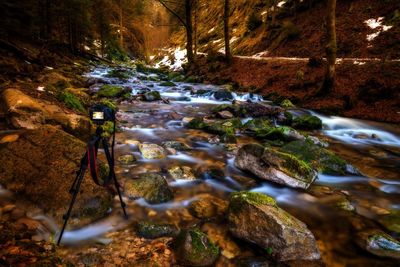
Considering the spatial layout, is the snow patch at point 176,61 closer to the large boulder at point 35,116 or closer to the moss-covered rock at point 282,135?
the moss-covered rock at point 282,135

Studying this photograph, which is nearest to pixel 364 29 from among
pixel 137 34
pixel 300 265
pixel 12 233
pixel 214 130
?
pixel 214 130

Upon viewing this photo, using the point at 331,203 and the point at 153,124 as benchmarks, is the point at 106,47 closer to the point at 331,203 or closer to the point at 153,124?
the point at 153,124

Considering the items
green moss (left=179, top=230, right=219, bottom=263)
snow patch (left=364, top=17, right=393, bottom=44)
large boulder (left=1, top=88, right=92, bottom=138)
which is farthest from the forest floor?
green moss (left=179, top=230, right=219, bottom=263)

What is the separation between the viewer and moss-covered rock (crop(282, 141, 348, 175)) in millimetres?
6382

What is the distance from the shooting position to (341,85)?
1271 centimetres

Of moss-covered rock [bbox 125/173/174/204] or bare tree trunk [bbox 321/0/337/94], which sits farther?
bare tree trunk [bbox 321/0/337/94]

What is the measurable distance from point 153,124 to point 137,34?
6082 cm

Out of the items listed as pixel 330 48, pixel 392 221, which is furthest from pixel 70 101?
pixel 330 48

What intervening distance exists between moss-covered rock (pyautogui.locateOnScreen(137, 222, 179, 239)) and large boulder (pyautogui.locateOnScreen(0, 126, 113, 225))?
680 millimetres

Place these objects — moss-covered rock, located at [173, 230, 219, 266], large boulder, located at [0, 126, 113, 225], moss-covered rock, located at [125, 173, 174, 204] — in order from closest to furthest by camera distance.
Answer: moss-covered rock, located at [173, 230, 219, 266], large boulder, located at [0, 126, 113, 225], moss-covered rock, located at [125, 173, 174, 204]

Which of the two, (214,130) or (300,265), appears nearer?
(300,265)

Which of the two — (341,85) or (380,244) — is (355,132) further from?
(380,244)

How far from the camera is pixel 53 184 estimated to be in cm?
428

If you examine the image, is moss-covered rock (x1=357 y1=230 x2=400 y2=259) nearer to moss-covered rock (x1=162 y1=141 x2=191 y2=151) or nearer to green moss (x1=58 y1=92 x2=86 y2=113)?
moss-covered rock (x1=162 y1=141 x2=191 y2=151)
